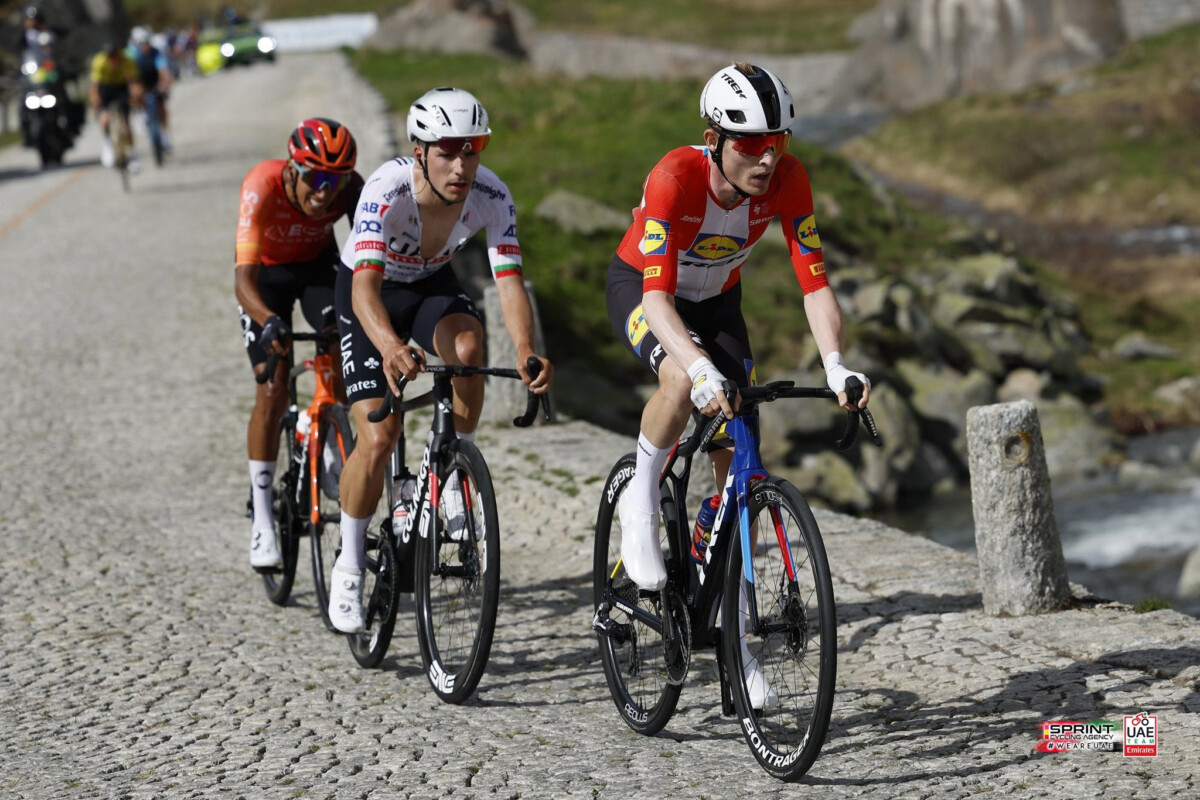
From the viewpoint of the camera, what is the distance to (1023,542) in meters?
6.24

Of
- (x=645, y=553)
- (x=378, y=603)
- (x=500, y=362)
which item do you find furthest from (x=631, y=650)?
(x=500, y=362)

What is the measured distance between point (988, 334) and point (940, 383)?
2.46 m

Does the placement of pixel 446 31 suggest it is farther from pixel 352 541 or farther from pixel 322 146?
pixel 352 541

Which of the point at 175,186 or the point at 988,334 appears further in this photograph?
the point at 175,186

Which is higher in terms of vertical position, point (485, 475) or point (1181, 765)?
point (485, 475)

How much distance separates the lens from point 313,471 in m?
6.58

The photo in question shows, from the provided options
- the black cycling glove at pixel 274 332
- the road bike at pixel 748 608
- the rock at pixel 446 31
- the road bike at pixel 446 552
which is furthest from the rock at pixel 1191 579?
the rock at pixel 446 31

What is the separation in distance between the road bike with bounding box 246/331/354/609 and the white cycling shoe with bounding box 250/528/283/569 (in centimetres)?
3

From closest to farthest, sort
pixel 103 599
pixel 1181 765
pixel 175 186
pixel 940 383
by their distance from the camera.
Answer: pixel 1181 765, pixel 103 599, pixel 940 383, pixel 175 186

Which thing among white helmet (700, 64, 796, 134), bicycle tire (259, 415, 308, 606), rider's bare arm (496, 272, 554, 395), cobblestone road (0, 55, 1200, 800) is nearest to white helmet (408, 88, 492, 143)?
rider's bare arm (496, 272, 554, 395)

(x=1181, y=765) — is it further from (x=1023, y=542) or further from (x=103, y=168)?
(x=103, y=168)

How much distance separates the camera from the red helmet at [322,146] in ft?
20.6

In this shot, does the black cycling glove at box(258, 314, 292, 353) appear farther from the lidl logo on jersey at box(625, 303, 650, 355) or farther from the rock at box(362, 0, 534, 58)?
the rock at box(362, 0, 534, 58)

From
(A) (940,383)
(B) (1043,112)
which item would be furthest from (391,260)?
(B) (1043,112)
